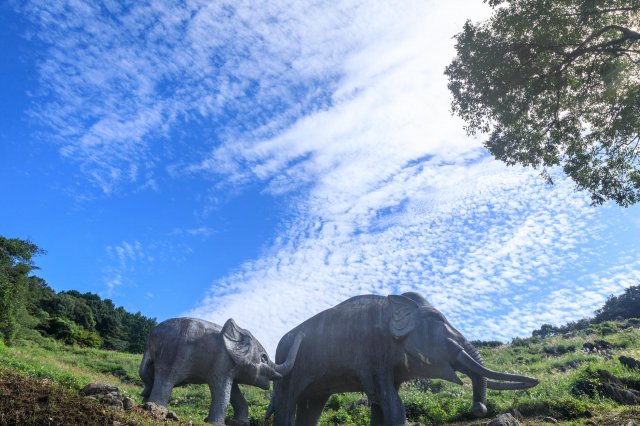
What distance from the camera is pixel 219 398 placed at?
1309cm

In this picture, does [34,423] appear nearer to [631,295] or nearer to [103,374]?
[103,374]

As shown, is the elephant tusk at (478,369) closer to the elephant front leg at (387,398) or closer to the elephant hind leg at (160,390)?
the elephant front leg at (387,398)

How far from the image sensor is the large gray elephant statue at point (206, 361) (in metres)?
13.1

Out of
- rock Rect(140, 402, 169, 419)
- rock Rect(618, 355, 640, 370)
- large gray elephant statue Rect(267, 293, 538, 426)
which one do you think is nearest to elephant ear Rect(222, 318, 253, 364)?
large gray elephant statue Rect(267, 293, 538, 426)

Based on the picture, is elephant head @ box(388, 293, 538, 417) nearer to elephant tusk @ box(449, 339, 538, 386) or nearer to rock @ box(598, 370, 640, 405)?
elephant tusk @ box(449, 339, 538, 386)

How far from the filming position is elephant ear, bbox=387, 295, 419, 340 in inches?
490

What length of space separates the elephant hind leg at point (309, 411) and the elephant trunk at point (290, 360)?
4.32 feet

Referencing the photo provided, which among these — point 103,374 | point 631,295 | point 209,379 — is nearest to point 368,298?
point 209,379

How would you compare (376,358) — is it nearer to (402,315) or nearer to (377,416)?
(402,315)

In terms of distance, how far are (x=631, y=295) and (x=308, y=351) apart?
174ft

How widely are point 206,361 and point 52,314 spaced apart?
4739cm

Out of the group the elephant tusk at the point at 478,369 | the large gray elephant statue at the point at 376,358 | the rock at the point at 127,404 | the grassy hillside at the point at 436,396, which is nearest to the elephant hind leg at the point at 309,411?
the large gray elephant statue at the point at 376,358

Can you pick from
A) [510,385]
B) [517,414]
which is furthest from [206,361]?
[517,414]

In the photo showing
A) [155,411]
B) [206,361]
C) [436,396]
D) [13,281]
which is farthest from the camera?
[13,281]
